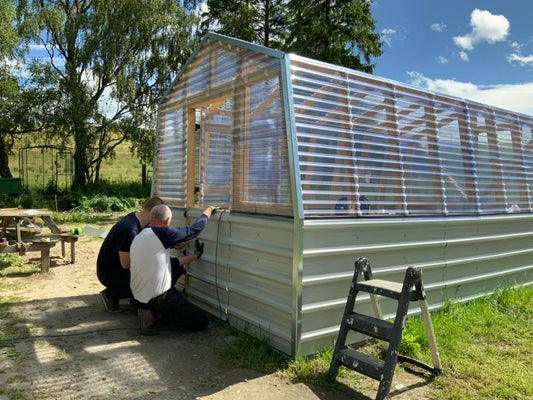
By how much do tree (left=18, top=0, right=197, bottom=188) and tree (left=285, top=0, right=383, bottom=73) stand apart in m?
5.99

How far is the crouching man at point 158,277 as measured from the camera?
4.60 metres

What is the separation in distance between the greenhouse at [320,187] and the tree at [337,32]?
11.5 m

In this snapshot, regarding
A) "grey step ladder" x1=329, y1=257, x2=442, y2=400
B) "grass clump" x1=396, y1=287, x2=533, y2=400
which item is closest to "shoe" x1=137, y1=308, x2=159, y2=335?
"grey step ladder" x1=329, y1=257, x2=442, y2=400

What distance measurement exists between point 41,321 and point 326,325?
3.36 m

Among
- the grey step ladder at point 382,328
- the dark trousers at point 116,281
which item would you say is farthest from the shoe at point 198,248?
the grey step ladder at point 382,328

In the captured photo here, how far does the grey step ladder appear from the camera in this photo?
3.31 metres

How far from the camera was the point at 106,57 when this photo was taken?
18875 mm

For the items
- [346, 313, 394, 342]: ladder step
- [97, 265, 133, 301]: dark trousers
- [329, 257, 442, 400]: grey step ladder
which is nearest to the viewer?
[329, 257, 442, 400]: grey step ladder

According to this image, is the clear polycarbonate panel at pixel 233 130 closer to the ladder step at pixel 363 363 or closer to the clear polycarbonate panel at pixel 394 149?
the clear polycarbonate panel at pixel 394 149

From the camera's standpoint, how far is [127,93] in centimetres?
1970

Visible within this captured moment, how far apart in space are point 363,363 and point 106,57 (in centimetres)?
1878

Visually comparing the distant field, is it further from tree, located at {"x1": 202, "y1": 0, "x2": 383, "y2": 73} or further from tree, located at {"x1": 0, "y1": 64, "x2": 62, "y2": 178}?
tree, located at {"x1": 202, "y1": 0, "x2": 383, "y2": 73}

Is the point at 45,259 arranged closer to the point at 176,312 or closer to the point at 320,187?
the point at 176,312

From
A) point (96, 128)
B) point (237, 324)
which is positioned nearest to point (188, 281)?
point (237, 324)
